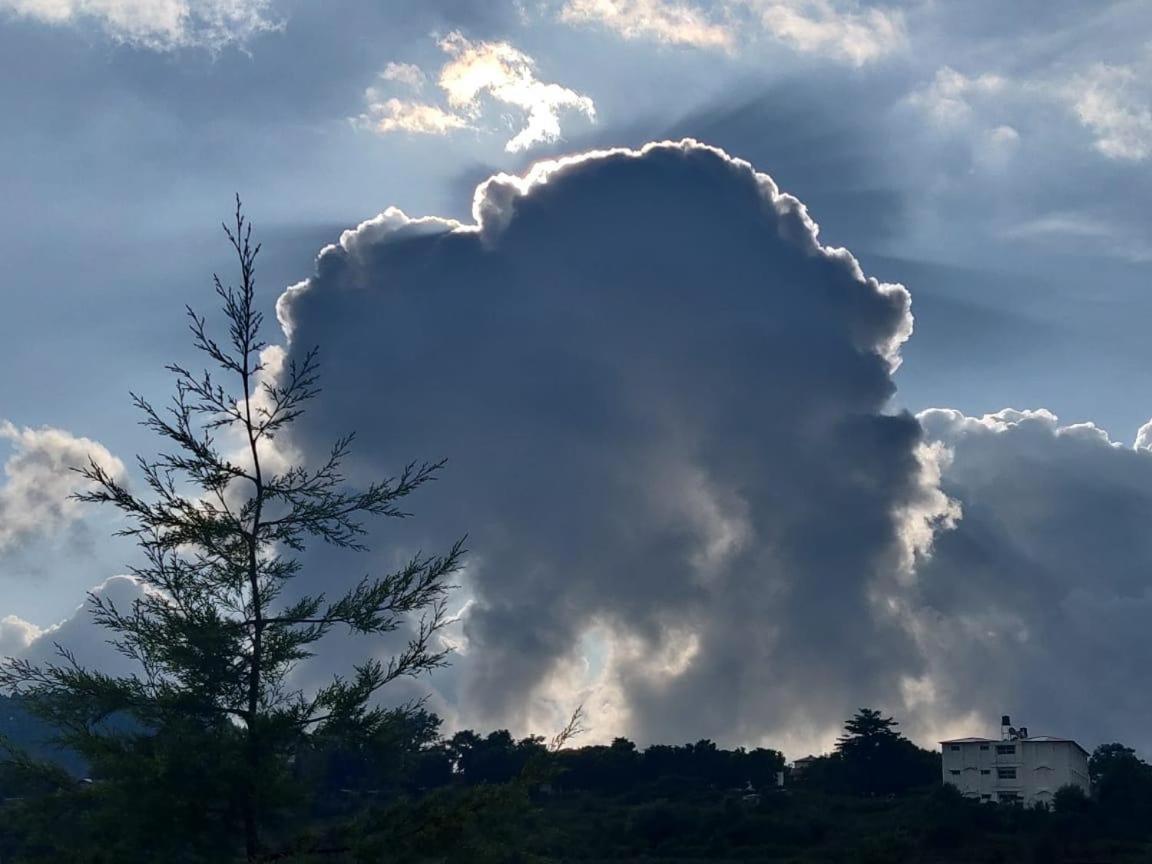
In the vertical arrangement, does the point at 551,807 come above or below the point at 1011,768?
below

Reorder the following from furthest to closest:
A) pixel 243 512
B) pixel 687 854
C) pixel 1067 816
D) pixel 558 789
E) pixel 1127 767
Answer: pixel 558 789
pixel 1127 767
pixel 1067 816
pixel 687 854
pixel 243 512

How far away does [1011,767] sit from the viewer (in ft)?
360

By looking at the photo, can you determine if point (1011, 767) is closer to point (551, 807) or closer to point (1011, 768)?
point (1011, 768)

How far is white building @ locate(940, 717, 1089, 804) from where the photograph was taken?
10819cm

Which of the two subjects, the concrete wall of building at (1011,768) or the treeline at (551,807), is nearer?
the treeline at (551,807)

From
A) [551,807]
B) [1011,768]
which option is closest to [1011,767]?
[1011,768]

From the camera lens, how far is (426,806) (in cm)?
1870

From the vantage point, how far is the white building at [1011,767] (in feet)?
355

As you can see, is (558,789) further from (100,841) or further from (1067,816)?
(100,841)

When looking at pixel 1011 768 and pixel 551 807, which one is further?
pixel 1011 768

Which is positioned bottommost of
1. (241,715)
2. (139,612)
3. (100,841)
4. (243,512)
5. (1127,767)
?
(100,841)

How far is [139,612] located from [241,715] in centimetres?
221

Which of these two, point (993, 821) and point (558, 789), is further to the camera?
point (558, 789)

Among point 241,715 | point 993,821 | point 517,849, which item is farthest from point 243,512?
point 993,821
